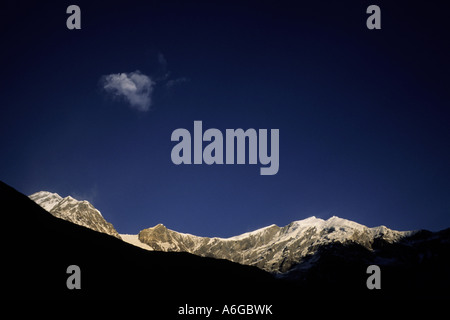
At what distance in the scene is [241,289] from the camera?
3467 inches

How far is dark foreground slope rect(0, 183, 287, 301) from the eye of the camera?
57531 millimetres

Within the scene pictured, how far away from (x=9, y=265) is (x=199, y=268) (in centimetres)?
4967

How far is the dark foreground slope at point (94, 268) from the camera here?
57.5 m

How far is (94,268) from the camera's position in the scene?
71.8m
